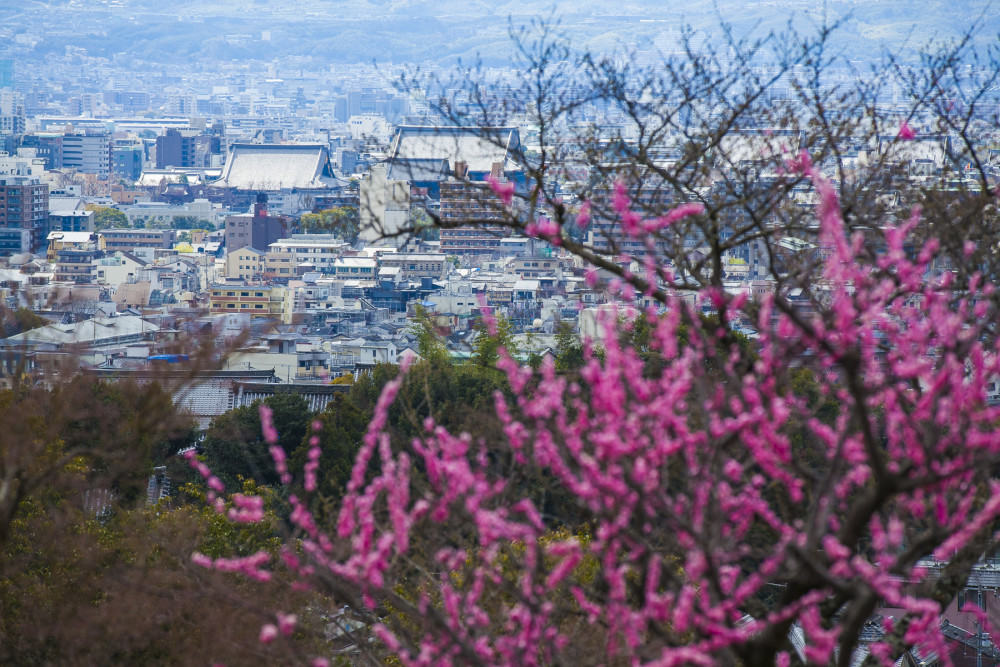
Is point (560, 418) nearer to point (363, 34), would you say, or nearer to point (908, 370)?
point (908, 370)

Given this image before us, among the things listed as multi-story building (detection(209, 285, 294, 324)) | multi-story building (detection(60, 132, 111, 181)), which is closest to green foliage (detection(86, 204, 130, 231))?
multi-story building (detection(209, 285, 294, 324))

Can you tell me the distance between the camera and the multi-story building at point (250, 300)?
31.6 metres

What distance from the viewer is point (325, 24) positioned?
129 metres

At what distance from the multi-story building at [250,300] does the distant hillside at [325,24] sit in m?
66.5

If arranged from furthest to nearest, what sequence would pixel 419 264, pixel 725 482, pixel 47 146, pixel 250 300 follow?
pixel 47 146, pixel 419 264, pixel 250 300, pixel 725 482

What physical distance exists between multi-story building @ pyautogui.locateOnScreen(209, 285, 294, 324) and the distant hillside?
66506 millimetres

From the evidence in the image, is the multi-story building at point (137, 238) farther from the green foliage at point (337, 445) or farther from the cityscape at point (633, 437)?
the green foliage at point (337, 445)

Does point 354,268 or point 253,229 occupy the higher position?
point 253,229

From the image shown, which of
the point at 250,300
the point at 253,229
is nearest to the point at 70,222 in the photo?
the point at 253,229

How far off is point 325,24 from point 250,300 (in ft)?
330

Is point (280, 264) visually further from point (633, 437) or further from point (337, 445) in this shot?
point (633, 437)

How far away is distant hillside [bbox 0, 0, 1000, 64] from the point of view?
347 feet

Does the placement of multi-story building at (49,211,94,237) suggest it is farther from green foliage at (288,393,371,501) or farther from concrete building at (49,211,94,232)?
green foliage at (288,393,371,501)

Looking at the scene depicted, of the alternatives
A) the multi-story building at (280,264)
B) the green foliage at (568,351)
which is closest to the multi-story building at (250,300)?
the multi-story building at (280,264)
